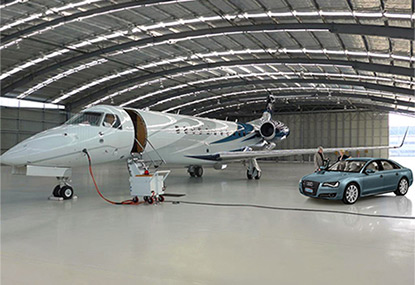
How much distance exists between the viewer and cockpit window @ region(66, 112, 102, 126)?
1041 centimetres

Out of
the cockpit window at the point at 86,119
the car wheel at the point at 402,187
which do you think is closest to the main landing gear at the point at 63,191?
the cockpit window at the point at 86,119

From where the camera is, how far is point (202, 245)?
5.52 metres

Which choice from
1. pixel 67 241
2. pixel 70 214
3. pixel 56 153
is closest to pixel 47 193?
pixel 56 153

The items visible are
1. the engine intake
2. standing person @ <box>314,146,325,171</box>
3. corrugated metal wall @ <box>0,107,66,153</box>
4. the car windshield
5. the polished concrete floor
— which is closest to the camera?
the polished concrete floor

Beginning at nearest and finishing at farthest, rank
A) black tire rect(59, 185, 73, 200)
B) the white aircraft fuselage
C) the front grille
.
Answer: the white aircraft fuselage
the front grille
black tire rect(59, 185, 73, 200)

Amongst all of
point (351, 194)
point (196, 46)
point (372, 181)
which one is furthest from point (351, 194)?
point (196, 46)

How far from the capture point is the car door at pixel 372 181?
9.77 m

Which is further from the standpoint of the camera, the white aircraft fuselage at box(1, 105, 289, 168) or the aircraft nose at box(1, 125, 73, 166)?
the white aircraft fuselage at box(1, 105, 289, 168)

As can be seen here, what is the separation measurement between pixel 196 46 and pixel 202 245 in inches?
774

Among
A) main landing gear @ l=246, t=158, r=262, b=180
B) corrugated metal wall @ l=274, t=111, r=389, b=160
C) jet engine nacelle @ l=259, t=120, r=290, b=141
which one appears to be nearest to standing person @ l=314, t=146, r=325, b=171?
main landing gear @ l=246, t=158, r=262, b=180

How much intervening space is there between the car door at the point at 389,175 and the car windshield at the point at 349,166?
0.65 metres

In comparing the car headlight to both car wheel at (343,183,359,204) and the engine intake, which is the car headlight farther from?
the engine intake

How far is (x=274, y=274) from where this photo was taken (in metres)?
4.26

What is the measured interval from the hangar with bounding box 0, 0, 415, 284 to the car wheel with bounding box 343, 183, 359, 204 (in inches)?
17.2
